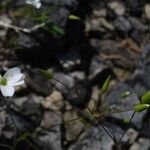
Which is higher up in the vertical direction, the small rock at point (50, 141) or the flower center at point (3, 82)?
the flower center at point (3, 82)

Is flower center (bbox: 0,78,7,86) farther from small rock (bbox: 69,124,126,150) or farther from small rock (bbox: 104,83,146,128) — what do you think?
small rock (bbox: 104,83,146,128)

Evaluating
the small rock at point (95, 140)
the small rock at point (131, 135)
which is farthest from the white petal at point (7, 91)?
the small rock at point (131, 135)

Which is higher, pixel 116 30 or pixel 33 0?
pixel 33 0

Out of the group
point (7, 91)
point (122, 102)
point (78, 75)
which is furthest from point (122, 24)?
point (7, 91)

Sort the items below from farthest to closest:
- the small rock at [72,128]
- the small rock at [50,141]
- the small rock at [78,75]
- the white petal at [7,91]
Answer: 1. the small rock at [78,75]
2. the small rock at [72,128]
3. the small rock at [50,141]
4. the white petal at [7,91]

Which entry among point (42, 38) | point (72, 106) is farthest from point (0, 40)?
point (72, 106)

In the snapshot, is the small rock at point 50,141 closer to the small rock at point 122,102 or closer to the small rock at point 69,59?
the small rock at point 122,102

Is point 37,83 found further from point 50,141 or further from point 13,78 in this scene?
point 13,78

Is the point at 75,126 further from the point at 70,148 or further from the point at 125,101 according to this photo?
the point at 125,101
